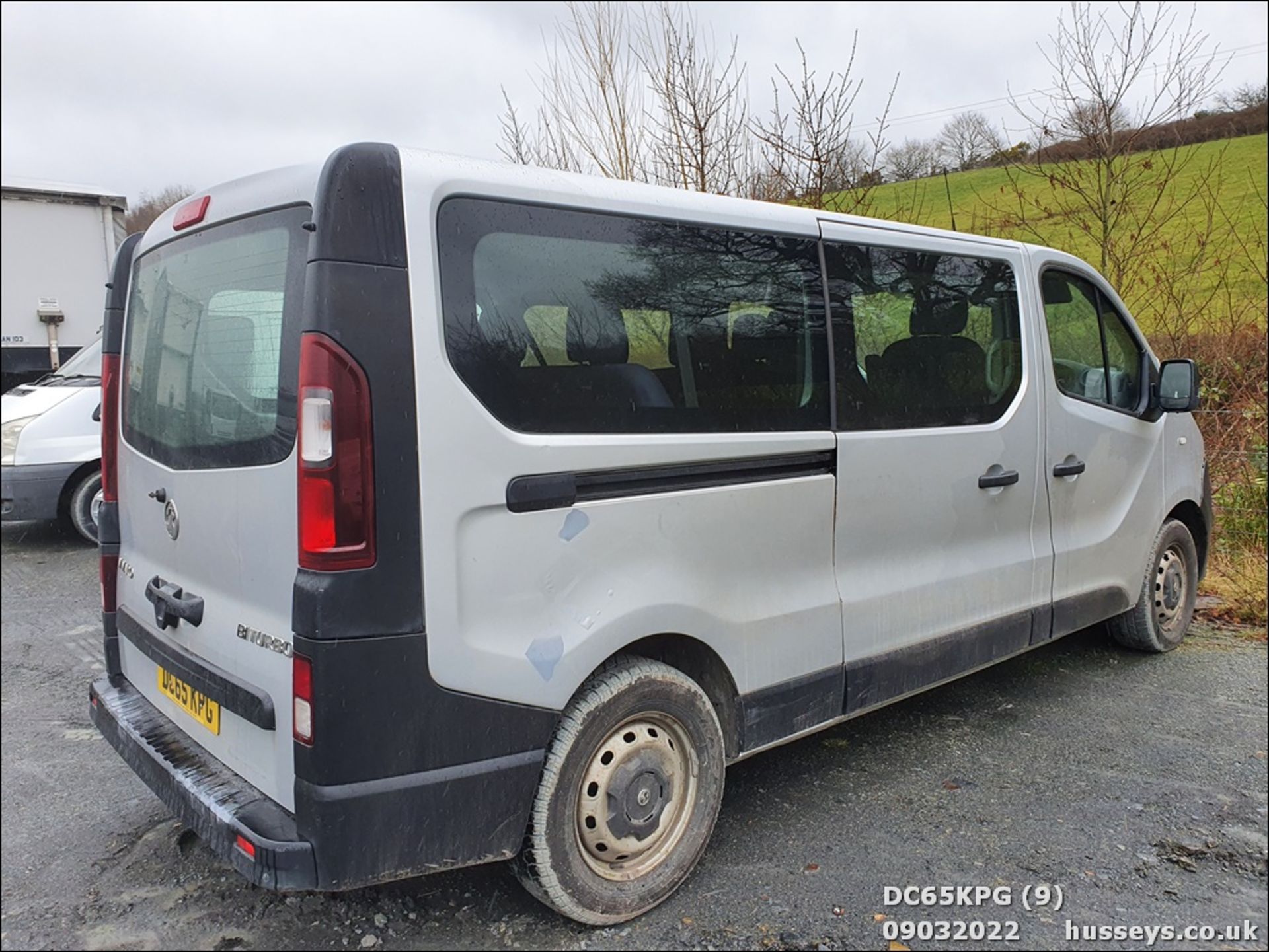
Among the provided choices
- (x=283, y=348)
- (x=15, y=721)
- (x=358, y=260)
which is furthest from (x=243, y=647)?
(x=15, y=721)

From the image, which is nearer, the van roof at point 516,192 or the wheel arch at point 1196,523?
the van roof at point 516,192

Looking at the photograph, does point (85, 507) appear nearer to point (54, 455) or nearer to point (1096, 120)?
point (54, 455)

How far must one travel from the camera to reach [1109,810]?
123 inches

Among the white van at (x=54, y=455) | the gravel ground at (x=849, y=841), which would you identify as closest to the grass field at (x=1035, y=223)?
the gravel ground at (x=849, y=841)

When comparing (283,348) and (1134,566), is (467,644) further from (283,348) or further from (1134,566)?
(1134,566)

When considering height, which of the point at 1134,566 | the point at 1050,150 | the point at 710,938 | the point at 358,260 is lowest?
the point at 710,938

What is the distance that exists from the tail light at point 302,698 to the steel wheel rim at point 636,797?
0.73 m

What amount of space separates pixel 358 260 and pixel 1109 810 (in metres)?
2.97

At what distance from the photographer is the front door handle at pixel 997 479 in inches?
138

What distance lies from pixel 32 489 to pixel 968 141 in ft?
24.8

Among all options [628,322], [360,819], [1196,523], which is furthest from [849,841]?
[1196,523]

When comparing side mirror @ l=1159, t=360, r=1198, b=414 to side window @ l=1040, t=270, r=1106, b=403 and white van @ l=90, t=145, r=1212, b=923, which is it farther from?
white van @ l=90, t=145, r=1212, b=923

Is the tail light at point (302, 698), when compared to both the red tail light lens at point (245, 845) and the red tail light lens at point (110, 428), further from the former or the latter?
the red tail light lens at point (110, 428)

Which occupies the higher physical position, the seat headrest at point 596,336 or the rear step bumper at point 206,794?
the seat headrest at point 596,336
